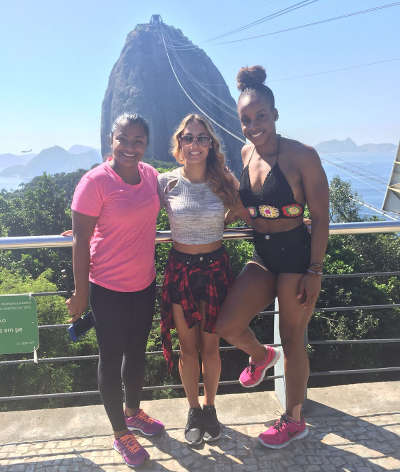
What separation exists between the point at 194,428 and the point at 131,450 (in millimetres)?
376

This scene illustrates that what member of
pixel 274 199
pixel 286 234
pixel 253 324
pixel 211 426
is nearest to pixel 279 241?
pixel 286 234

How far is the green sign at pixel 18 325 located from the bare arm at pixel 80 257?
51cm

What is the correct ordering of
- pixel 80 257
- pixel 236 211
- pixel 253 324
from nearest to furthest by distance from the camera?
pixel 80 257
pixel 236 211
pixel 253 324

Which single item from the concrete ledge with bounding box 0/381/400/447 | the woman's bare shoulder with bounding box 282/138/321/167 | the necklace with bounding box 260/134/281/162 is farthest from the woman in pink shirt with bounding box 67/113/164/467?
the woman's bare shoulder with bounding box 282/138/321/167

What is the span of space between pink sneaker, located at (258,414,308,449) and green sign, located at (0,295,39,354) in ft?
4.82

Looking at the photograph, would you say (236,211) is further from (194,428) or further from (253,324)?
(253,324)

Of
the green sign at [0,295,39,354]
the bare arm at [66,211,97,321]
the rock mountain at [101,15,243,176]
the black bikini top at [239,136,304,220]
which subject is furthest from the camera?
the rock mountain at [101,15,243,176]

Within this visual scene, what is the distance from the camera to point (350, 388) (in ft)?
9.59

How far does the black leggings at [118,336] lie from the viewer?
2.21 metres

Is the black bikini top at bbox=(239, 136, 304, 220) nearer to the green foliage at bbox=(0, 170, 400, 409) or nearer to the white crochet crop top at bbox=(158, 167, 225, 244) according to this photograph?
the white crochet crop top at bbox=(158, 167, 225, 244)

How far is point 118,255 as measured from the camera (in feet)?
7.13

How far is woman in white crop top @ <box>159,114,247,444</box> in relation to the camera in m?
2.28

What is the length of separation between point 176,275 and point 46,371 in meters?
18.9

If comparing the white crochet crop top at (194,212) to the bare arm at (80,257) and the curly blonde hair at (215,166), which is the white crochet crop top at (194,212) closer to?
the curly blonde hair at (215,166)
